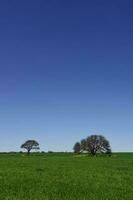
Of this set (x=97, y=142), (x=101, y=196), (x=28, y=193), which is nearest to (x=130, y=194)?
(x=101, y=196)

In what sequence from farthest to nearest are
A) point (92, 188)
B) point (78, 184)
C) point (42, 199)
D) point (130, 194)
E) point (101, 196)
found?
point (78, 184) < point (92, 188) < point (130, 194) < point (101, 196) < point (42, 199)

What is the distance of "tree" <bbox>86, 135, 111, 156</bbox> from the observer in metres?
179

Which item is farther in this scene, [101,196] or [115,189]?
[115,189]

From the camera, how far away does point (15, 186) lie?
25297 millimetres

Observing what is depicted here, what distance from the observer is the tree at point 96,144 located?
589 feet

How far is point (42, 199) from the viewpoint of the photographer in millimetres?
19844

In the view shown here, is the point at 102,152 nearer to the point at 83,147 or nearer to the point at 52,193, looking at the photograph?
the point at 83,147

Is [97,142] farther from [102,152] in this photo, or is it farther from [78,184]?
[78,184]

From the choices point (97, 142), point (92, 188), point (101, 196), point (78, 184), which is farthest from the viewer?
point (97, 142)

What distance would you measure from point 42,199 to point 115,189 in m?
6.40

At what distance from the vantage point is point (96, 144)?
589 ft

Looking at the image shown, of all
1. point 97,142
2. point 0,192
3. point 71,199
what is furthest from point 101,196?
point 97,142

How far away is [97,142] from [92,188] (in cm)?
15521

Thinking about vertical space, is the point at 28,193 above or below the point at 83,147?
below
